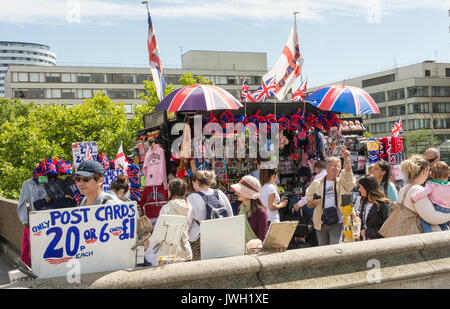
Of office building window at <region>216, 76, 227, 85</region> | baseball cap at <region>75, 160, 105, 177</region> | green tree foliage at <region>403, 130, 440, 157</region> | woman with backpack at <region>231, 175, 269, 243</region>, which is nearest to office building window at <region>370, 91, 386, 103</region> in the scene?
green tree foliage at <region>403, 130, 440, 157</region>

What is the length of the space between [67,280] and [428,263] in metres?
3.03

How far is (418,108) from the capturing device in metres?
85.5

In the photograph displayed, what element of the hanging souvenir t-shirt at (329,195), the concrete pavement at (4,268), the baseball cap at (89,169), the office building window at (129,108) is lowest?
the concrete pavement at (4,268)

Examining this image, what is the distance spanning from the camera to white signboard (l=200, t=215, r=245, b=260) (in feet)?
12.9

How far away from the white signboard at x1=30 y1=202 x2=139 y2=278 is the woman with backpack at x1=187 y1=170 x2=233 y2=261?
1.75 m

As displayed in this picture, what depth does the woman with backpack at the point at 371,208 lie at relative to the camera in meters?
5.63

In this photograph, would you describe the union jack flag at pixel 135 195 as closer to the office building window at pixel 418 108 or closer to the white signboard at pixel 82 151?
the white signboard at pixel 82 151

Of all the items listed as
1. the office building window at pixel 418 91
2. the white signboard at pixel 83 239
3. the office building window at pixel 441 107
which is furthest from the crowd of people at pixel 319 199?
the office building window at pixel 441 107

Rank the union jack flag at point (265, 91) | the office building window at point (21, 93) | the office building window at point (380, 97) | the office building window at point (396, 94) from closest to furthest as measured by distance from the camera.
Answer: the union jack flag at point (265, 91)
the office building window at point (21, 93)
the office building window at point (396, 94)
the office building window at point (380, 97)

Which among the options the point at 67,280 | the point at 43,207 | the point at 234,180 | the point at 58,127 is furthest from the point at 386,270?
the point at 58,127

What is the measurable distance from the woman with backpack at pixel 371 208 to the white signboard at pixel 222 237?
218cm

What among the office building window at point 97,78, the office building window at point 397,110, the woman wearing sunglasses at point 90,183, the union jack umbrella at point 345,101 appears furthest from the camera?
the office building window at point 397,110
